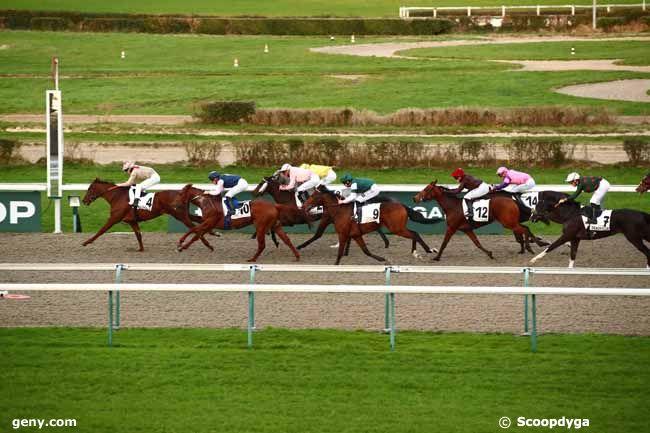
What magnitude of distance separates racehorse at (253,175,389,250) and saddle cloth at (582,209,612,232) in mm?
2840

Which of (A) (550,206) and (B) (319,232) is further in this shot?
(B) (319,232)

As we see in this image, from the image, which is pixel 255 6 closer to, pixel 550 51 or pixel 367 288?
pixel 550 51

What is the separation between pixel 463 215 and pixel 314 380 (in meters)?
7.28

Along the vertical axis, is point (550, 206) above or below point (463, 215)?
above

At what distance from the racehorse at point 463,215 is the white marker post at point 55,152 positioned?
5.34m

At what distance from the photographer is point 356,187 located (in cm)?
1673

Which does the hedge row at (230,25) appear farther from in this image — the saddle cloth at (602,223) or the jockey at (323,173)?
the saddle cloth at (602,223)

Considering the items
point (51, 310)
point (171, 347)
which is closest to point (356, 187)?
point (51, 310)

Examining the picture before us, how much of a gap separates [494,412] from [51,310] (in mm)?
5655

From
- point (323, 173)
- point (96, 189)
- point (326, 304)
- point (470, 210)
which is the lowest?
point (326, 304)

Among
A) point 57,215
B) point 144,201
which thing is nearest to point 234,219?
point 144,201

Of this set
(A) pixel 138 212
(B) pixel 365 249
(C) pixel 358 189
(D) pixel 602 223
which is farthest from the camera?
(A) pixel 138 212

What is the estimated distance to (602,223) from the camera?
1605 centimetres

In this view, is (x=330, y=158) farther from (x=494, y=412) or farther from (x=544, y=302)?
(x=494, y=412)
